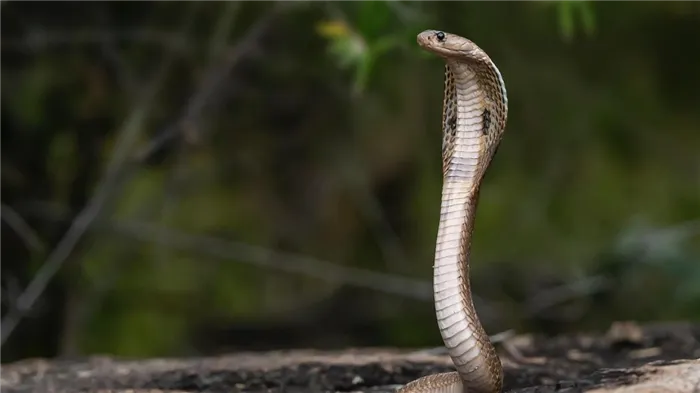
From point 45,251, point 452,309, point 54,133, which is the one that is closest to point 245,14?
point 54,133

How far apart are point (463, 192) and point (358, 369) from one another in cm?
88

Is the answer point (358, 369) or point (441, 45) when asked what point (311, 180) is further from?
point (441, 45)

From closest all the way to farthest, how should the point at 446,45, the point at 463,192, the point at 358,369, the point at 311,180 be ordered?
the point at 446,45 → the point at 463,192 → the point at 358,369 → the point at 311,180

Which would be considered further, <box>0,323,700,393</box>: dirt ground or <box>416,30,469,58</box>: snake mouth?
<box>0,323,700,393</box>: dirt ground

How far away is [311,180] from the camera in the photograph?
16.5 feet

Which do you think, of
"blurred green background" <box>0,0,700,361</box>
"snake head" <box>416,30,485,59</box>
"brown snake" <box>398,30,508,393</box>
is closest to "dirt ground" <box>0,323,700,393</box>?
"brown snake" <box>398,30,508,393</box>

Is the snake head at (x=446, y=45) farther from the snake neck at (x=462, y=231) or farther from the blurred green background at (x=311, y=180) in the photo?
the blurred green background at (x=311, y=180)

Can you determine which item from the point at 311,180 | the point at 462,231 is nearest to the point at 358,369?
the point at 462,231

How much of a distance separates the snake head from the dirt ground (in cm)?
73

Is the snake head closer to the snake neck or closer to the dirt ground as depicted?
the snake neck

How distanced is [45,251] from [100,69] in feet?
3.15

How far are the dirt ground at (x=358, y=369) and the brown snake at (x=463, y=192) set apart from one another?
0.77 feet

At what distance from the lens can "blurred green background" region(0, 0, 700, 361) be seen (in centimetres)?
437

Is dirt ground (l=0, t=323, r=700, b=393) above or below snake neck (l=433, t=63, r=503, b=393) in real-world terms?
below
